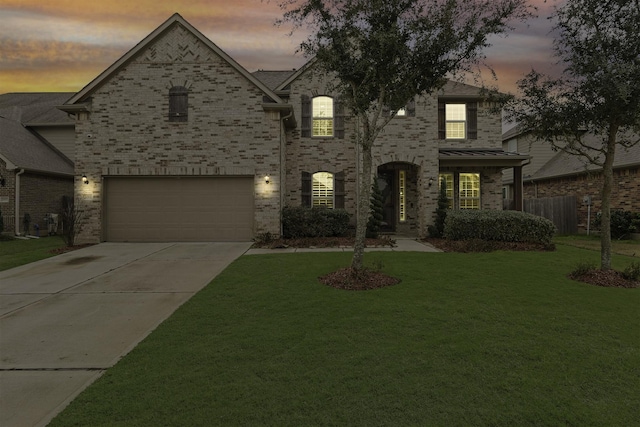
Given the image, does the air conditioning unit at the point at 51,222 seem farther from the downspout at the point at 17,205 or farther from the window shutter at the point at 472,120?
the window shutter at the point at 472,120

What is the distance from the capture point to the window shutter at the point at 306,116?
1603cm

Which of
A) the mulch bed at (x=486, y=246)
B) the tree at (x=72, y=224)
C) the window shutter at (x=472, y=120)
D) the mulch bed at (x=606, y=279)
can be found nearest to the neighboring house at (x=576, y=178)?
the window shutter at (x=472, y=120)

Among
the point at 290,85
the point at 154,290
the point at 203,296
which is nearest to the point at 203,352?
the point at 203,296

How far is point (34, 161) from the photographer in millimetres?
17312

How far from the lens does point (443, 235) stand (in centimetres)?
1422

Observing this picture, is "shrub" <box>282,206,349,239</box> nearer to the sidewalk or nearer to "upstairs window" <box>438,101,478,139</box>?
the sidewalk

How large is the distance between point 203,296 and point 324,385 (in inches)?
148

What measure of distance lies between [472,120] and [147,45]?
46.3ft

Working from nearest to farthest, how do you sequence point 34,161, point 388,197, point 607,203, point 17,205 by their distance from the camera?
point 607,203, point 17,205, point 388,197, point 34,161

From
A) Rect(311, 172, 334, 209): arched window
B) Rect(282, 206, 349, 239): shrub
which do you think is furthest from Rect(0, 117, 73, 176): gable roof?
Rect(311, 172, 334, 209): arched window

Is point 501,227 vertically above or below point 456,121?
below

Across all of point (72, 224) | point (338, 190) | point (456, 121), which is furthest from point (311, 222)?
point (456, 121)

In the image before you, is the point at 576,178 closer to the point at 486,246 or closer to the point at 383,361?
the point at 486,246

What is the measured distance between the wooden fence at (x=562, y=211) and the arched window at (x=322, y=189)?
13.1 meters
